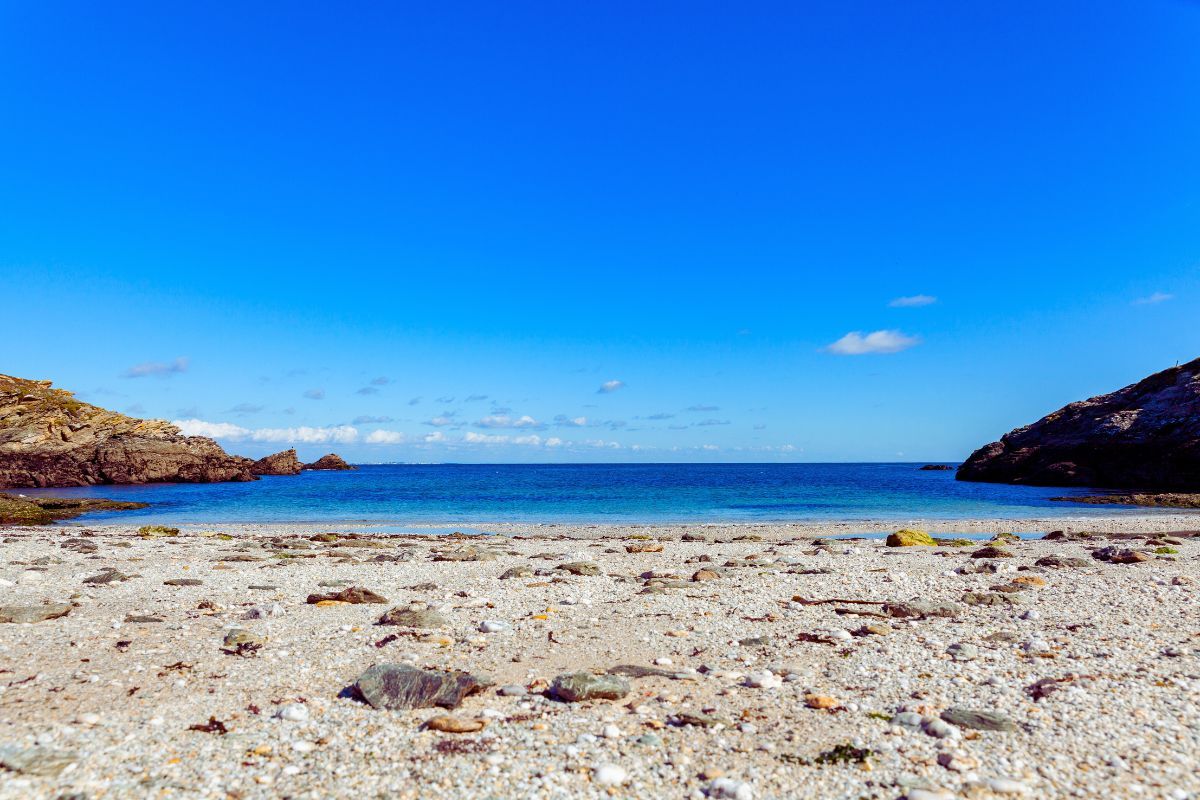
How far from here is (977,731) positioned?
635cm

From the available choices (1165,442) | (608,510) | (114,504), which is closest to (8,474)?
(114,504)

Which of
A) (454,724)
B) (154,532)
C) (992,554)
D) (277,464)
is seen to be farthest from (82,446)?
(454,724)

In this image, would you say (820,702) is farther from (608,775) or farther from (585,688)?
(608,775)

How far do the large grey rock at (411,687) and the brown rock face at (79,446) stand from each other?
95.3 meters

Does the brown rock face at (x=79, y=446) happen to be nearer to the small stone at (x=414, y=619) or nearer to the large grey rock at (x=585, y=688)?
the small stone at (x=414, y=619)

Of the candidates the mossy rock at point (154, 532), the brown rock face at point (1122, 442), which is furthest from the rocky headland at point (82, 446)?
the brown rock face at point (1122, 442)

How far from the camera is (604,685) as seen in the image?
742cm

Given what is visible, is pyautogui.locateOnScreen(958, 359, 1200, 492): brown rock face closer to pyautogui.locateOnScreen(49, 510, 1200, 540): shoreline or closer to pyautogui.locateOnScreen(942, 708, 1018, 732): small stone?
pyautogui.locateOnScreen(49, 510, 1200, 540): shoreline

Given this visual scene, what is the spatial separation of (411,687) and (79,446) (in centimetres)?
9820

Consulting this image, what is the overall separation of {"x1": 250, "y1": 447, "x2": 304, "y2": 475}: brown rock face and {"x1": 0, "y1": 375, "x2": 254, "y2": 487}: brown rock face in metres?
42.5

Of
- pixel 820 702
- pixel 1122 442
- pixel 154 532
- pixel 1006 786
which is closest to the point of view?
pixel 1006 786

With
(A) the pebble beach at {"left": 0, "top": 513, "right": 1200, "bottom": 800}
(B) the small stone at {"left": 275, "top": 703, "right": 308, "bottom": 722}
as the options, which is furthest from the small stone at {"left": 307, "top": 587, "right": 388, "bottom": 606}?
(B) the small stone at {"left": 275, "top": 703, "right": 308, "bottom": 722}

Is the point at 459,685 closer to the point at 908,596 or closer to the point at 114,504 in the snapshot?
the point at 908,596

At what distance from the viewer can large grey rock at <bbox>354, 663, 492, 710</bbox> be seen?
715cm
